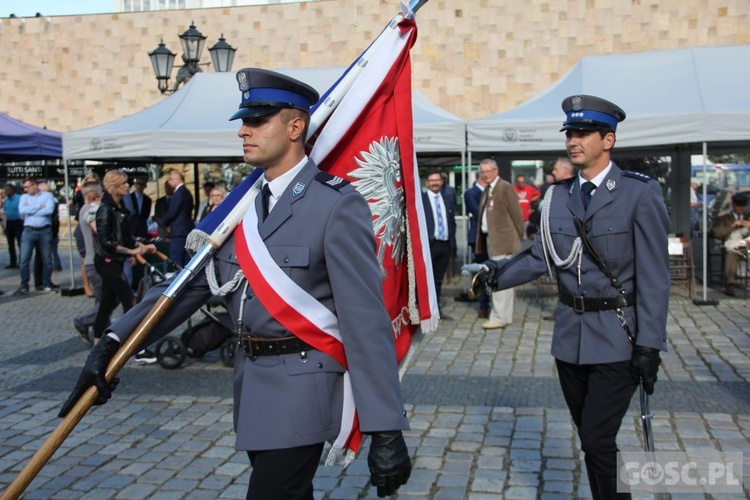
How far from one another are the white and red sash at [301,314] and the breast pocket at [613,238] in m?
1.58

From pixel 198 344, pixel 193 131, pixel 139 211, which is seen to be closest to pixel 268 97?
pixel 198 344

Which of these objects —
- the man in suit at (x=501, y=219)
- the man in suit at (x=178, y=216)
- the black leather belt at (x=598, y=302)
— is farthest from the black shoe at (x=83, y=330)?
the black leather belt at (x=598, y=302)

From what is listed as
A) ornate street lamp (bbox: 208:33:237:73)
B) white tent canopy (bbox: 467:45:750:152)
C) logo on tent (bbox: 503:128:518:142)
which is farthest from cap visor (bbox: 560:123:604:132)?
ornate street lamp (bbox: 208:33:237:73)

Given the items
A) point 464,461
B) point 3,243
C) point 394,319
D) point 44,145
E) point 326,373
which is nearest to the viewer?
point 326,373

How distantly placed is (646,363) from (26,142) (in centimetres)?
1249

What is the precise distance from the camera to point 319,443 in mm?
2750

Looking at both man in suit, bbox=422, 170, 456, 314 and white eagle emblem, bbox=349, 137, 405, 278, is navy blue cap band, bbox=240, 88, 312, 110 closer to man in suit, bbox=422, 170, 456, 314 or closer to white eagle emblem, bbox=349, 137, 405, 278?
white eagle emblem, bbox=349, 137, 405, 278

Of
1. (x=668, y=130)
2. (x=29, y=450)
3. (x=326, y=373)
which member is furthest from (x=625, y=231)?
(x=668, y=130)

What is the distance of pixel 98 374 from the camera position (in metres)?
2.74

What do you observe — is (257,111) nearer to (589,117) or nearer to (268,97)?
(268,97)

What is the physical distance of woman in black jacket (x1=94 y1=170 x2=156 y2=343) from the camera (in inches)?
316

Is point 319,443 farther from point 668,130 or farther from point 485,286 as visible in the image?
point 668,130

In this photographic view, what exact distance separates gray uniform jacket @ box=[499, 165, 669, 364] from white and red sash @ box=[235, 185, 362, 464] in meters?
1.39

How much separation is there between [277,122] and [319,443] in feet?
3.48
